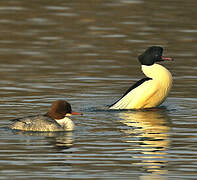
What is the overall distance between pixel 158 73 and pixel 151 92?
0.43 meters

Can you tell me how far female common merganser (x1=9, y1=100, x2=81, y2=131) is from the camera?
14.4m

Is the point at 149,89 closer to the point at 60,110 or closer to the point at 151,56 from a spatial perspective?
the point at 151,56

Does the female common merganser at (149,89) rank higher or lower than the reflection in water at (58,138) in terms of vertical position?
higher

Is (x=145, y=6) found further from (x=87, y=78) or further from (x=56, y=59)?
(x=87, y=78)

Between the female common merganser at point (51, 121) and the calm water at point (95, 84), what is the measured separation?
0.15m

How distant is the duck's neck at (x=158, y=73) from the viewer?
17516 millimetres

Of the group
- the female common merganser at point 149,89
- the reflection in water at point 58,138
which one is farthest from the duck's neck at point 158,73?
the reflection in water at point 58,138

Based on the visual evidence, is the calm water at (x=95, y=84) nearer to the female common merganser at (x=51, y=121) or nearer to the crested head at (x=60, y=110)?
the female common merganser at (x=51, y=121)

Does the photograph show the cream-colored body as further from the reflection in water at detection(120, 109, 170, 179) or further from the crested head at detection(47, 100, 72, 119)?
the crested head at detection(47, 100, 72, 119)

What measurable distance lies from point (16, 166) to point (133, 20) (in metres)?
16.7

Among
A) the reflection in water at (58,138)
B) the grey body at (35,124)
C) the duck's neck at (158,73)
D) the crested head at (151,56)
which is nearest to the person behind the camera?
the reflection in water at (58,138)

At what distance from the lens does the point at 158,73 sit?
1758cm

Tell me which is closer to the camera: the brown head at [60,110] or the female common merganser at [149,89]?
the brown head at [60,110]

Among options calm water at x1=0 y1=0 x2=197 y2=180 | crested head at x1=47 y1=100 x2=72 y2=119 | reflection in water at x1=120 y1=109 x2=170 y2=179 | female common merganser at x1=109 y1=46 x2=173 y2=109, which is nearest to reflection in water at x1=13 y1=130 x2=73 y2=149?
calm water at x1=0 y1=0 x2=197 y2=180
